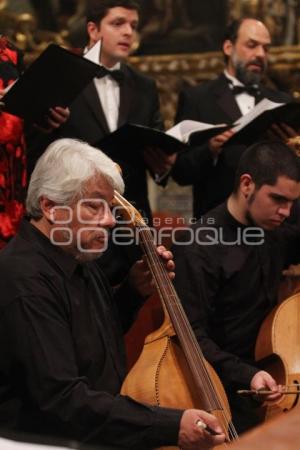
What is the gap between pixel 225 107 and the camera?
4.75 meters

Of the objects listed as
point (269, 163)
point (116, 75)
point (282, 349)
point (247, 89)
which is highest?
point (116, 75)

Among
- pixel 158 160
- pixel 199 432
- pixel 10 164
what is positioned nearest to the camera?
pixel 199 432

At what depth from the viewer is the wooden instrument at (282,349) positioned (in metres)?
3.20

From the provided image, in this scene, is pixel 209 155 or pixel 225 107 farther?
pixel 225 107

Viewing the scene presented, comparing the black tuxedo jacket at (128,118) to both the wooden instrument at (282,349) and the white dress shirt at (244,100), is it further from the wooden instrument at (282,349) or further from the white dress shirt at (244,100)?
the wooden instrument at (282,349)

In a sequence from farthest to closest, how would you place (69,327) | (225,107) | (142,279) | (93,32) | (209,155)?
1. (225,107)
2. (93,32)
3. (209,155)
4. (142,279)
5. (69,327)

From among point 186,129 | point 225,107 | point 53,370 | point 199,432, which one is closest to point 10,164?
point 186,129

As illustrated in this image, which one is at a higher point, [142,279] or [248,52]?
[248,52]

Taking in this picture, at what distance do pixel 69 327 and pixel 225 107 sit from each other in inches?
90.7

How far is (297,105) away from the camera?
4.00 metres

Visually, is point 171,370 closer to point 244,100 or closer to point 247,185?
point 247,185

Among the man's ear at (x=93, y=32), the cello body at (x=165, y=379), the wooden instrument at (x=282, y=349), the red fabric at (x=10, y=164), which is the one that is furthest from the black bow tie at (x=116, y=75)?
the cello body at (x=165, y=379)

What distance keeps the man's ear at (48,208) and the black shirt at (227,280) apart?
808 mm

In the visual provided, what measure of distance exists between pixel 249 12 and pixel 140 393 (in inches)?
178
